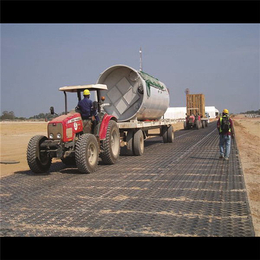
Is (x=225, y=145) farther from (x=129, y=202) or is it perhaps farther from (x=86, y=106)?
(x=129, y=202)

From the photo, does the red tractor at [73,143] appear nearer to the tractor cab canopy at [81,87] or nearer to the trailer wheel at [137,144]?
the tractor cab canopy at [81,87]

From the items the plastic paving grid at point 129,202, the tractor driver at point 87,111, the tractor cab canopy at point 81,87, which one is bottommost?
the plastic paving grid at point 129,202

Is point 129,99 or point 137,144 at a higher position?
point 129,99

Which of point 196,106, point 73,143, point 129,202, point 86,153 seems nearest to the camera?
point 129,202

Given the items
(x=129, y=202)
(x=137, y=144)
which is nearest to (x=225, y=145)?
(x=137, y=144)

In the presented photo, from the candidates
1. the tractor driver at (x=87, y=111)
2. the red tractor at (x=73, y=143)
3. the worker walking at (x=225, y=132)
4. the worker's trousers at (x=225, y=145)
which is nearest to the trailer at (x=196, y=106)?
the worker walking at (x=225, y=132)

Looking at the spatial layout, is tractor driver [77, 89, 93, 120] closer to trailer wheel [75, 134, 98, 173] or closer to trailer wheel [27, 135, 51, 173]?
trailer wheel [75, 134, 98, 173]

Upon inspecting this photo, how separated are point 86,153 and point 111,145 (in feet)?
6.17

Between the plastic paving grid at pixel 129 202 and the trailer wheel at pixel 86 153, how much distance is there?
24 cm

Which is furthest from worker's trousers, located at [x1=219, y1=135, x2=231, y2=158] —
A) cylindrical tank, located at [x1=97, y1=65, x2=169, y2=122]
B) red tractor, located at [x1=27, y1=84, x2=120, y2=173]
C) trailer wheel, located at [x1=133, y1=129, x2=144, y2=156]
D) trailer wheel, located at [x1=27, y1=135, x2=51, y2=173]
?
trailer wheel, located at [x1=27, y1=135, x2=51, y2=173]

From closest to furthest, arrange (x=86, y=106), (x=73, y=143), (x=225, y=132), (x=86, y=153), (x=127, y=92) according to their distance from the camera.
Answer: (x=86, y=153), (x=73, y=143), (x=86, y=106), (x=225, y=132), (x=127, y=92)

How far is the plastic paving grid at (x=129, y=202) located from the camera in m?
4.56

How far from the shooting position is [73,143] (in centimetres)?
895

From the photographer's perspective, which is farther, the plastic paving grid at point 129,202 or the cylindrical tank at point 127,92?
the cylindrical tank at point 127,92
